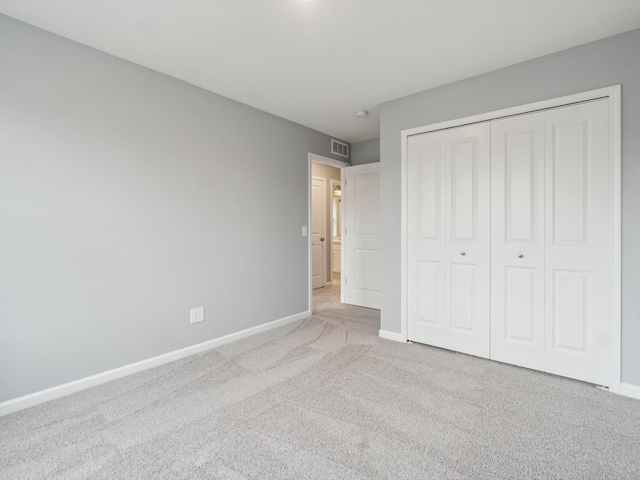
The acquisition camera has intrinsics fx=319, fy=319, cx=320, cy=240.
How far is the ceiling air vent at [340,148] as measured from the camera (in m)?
4.61

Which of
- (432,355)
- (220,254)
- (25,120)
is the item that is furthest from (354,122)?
(25,120)

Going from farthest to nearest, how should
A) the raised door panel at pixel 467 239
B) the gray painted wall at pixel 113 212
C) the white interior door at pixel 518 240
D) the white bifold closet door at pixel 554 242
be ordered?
1. the raised door panel at pixel 467 239
2. the white interior door at pixel 518 240
3. the white bifold closet door at pixel 554 242
4. the gray painted wall at pixel 113 212

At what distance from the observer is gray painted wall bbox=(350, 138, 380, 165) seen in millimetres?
4688

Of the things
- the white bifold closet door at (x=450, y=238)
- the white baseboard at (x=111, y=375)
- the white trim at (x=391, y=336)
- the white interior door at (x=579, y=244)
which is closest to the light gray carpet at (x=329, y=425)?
the white baseboard at (x=111, y=375)

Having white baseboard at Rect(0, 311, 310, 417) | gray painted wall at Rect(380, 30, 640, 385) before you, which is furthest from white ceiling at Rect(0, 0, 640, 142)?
white baseboard at Rect(0, 311, 310, 417)

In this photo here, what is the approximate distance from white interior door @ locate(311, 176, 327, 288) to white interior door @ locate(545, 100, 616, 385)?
13.0ft

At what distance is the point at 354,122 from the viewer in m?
3.96

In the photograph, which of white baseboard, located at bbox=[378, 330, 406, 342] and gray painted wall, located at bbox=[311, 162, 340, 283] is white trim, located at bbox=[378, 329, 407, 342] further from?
gray painted wall, located at bbox=[311, 162, 340, 283]

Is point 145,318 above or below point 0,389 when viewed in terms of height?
above

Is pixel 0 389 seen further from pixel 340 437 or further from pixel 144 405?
pixel 340 437

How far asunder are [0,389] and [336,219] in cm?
611

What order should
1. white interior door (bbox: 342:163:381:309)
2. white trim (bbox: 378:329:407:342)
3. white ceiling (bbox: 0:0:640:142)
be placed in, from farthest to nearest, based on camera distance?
white interior door (bbox: 342:163:381:309) → white trim (bbox: 378:329:407:342) → white ceiling (bbox: 0:0:640:142)

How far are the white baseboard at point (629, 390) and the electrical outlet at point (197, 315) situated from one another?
3.34m

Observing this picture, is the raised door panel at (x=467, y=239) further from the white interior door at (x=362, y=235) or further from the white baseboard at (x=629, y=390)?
the white interior door at (x=362, y=235)
